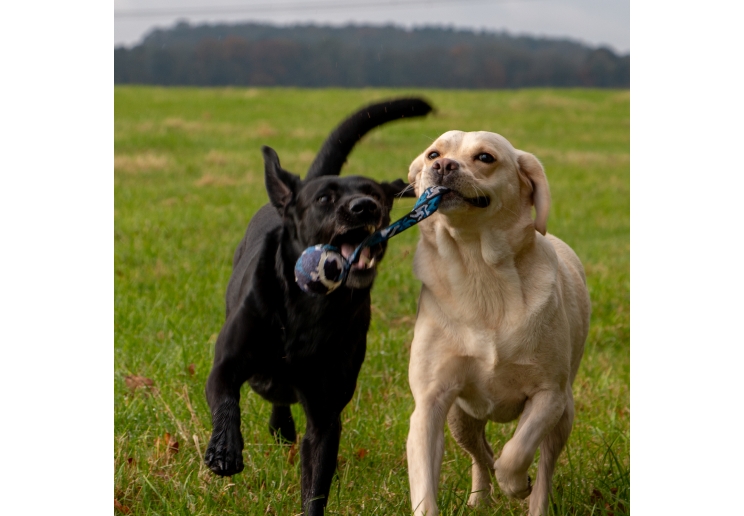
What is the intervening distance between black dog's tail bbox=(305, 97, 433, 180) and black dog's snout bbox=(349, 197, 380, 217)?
2.25 ft

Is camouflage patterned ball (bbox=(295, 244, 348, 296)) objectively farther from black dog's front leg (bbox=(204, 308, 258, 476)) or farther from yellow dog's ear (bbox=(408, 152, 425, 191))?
yellow dog's ear (bbox=(408, 152, 425, 191))

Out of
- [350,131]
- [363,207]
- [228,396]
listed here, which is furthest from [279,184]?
[228,396]

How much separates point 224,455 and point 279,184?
39.5 inches

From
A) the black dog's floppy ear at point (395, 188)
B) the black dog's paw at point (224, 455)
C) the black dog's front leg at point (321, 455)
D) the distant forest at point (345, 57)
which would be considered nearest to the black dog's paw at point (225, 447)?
the black dog's paw at point (224, 455)

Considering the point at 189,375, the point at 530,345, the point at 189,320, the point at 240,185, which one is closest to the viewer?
the point at 530,345

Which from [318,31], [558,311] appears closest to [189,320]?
[558,311]

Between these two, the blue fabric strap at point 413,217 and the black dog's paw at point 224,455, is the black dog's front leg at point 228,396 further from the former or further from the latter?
the blue fabric strap at point 413,217

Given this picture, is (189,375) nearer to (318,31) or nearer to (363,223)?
(363,223)

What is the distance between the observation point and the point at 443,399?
334cm

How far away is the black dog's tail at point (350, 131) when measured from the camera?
373 cm

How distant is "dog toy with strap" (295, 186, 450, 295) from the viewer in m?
3.08

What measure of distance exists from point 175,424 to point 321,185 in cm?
154

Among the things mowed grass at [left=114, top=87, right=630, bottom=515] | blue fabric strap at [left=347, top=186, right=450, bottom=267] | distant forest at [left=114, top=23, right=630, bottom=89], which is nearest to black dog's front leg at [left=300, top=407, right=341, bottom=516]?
mowed grass at [left=114, top=87, right=630, bottom=515]

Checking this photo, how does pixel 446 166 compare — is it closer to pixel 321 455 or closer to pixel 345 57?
pixel 321 455
